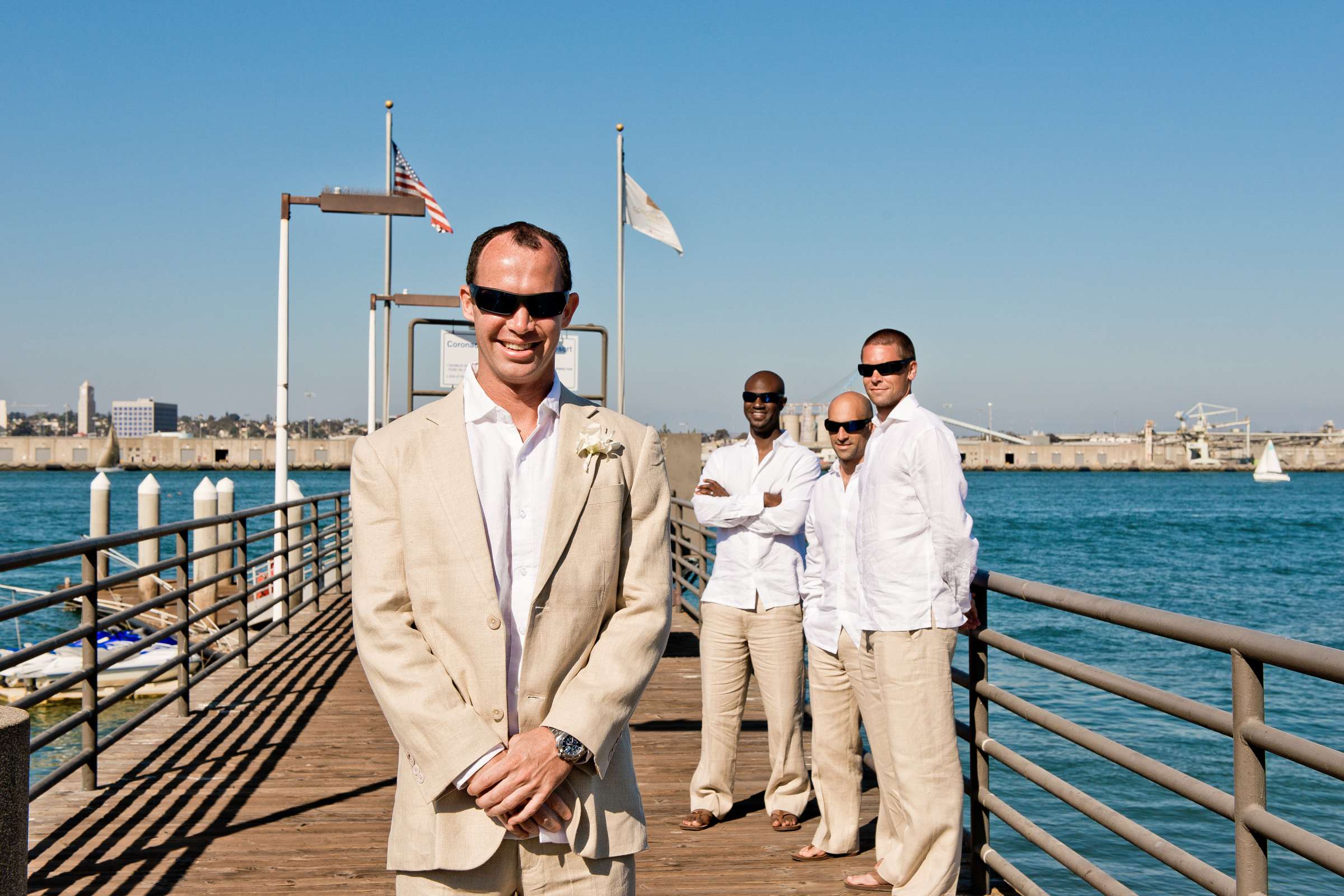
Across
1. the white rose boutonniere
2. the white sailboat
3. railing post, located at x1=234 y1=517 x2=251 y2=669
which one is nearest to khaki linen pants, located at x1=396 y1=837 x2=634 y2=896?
the white rose boutonniere

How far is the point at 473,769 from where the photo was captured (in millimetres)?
2316

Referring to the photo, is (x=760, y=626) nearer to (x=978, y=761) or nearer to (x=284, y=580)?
(x=978, y=761)

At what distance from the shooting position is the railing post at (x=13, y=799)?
2590 mm

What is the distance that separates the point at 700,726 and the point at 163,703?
10.7 feet

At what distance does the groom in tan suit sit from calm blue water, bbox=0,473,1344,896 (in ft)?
25.3

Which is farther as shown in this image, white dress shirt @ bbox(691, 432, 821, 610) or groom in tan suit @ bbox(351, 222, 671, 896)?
white dress shirt @ bbox(691, 432, 821, 610)

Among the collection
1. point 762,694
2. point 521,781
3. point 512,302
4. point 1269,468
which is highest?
point 512,302

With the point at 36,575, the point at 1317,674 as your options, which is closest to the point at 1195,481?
the point at 36,575

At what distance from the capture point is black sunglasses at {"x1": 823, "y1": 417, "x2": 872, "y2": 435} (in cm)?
507

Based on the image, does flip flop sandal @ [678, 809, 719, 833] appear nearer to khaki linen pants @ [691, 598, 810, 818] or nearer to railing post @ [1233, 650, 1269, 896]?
khaki linen pants @ [691, 598, 810, 818]

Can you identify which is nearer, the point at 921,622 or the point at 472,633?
the point at 472,633

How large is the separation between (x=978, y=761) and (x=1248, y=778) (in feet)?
5.62

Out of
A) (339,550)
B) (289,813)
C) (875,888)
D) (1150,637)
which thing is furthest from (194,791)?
(1150,637)

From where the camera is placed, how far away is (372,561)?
244cm
